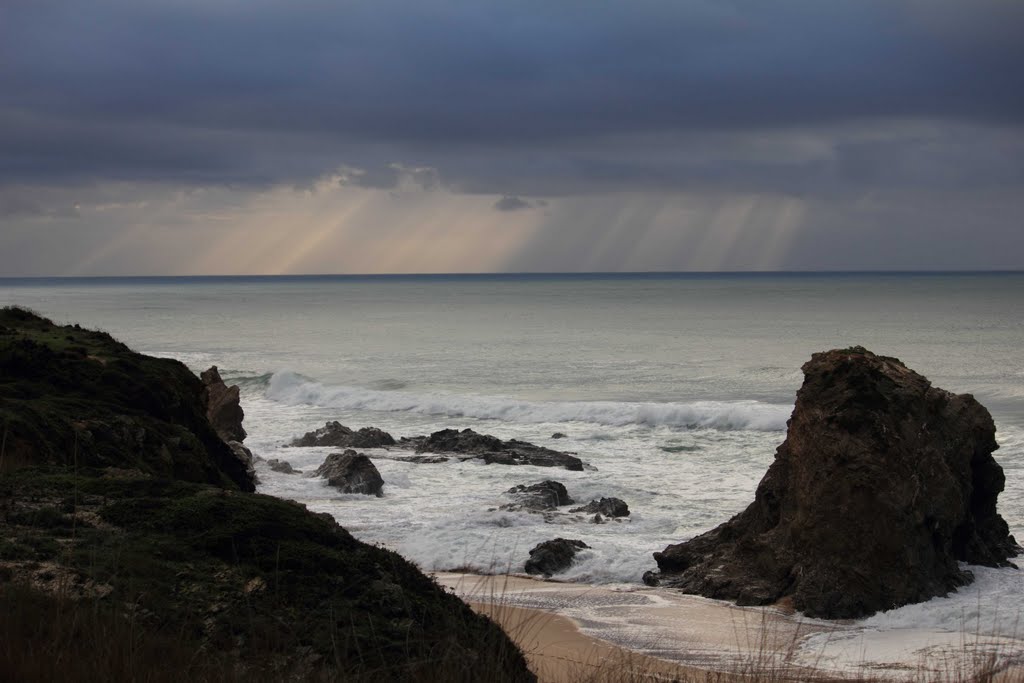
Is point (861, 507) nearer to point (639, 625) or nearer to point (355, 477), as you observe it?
point (639, 625)

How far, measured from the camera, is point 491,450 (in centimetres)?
3006

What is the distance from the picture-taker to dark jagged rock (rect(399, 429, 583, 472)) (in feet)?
92.9

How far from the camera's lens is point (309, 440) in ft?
106

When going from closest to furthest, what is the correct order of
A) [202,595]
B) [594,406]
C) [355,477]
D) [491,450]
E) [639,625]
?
[202,595] < [639,625] < [355,477] < [491,450] < [594,406]

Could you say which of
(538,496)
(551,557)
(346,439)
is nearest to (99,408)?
(551,557)

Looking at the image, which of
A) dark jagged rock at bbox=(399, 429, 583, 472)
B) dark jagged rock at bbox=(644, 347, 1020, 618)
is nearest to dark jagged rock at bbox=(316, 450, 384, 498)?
dark jagged rock at bbox=(399, 429, 583, 472)

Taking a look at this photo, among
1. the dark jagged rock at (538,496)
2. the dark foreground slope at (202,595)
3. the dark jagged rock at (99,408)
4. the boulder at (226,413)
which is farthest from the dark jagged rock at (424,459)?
the dark foreground slope at (202,595)

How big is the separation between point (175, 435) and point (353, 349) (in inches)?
2649

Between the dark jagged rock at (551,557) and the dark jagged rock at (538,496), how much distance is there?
3825 millimetres

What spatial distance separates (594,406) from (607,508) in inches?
822

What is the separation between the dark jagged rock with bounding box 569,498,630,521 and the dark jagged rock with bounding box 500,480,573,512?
681 millimetres

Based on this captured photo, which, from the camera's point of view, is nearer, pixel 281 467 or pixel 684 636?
pixel 684 636

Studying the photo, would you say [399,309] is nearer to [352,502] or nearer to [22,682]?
[352,502]

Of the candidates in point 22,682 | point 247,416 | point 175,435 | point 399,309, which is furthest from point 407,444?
point 399,309
